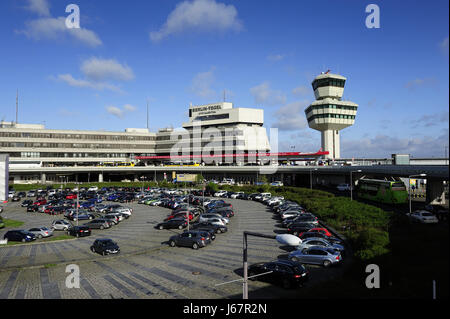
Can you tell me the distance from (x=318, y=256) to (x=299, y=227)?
10338 mm

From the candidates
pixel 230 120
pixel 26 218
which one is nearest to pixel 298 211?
pixel 26 218

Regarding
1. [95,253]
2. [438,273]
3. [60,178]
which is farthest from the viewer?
[60,178]

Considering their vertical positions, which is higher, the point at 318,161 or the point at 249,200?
the point at 318,161

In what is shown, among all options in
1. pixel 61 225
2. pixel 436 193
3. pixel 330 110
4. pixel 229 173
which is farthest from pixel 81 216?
pixel 330 110

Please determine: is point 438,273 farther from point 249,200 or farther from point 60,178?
point 60,178

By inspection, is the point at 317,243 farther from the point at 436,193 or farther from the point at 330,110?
the point at 330,110

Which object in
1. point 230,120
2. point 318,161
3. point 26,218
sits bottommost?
point 26,218

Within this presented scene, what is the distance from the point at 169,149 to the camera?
13238 centimetres

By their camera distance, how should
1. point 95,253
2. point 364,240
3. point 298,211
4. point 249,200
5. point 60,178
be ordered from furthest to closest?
1. point 60,178
2. point 249,200
3. point 298,211
4. point 95,253
5. point 364,240

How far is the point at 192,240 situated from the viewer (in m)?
29.4

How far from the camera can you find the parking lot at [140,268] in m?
18.5

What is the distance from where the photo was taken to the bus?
148 feet
